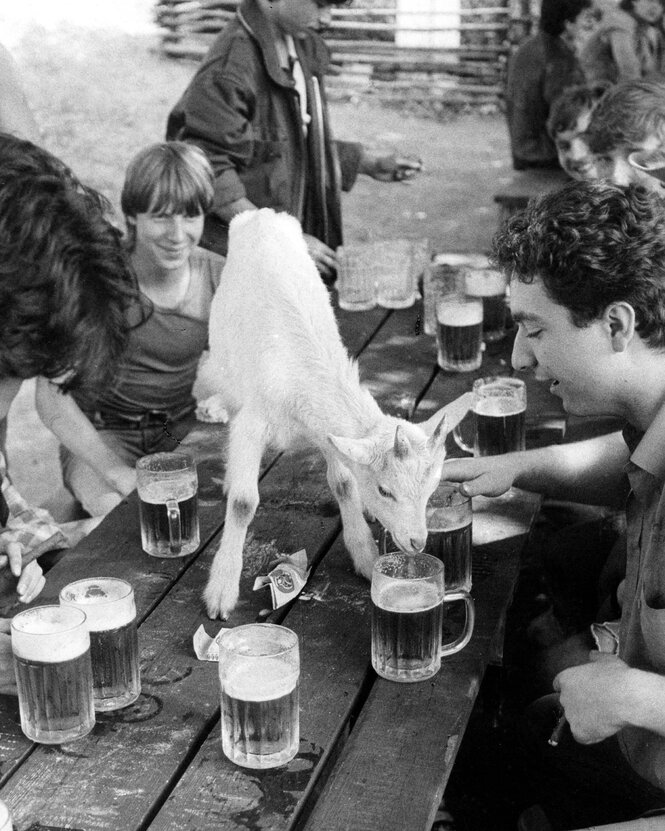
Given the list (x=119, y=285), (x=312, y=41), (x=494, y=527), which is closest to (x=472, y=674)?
(x=494, y=527)

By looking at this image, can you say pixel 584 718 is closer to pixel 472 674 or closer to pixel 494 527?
pixel 472 674

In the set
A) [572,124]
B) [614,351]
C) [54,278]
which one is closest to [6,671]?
[54,278]

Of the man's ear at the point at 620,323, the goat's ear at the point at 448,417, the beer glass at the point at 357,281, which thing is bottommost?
the beer glass at the point at 357,281

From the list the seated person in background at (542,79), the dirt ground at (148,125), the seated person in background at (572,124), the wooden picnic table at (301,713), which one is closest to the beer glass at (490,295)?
the wooden picnic table at (301,713)

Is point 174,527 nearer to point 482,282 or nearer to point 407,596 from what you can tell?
point 407,596

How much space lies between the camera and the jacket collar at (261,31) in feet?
17.5

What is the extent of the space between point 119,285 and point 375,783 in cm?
110

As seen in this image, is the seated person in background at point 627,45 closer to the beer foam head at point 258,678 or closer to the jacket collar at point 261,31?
the jacket collar at point 261,31

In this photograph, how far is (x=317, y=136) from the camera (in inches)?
224

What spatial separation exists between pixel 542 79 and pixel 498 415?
21.6ft

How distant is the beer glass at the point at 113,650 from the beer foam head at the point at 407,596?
493 mm

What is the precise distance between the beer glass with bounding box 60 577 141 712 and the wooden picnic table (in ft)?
0.11

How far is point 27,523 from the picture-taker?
3621 mm

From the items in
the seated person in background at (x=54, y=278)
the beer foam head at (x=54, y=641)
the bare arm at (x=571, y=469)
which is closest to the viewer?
the beer foam head at (x=54, y=641)
